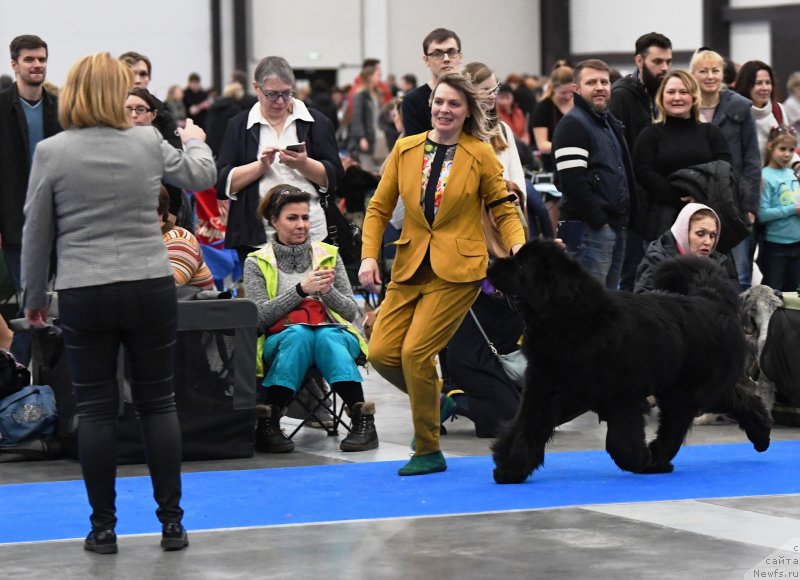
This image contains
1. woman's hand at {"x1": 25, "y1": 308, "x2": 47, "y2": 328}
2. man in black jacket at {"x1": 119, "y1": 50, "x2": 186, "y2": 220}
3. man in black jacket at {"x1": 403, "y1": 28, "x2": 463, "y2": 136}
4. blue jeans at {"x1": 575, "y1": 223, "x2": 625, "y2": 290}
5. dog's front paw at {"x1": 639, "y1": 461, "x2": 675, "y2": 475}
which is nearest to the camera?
woman's hand at {"x1": 25, "y1": 308, "x2": 47, "y2": 328}

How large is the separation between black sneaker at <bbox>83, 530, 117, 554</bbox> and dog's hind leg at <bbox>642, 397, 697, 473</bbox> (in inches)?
92.4

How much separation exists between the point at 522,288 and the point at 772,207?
12.7ft

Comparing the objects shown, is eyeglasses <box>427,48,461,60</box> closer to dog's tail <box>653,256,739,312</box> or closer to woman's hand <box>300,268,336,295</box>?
woman's hand <box>300,268,336,295</box>

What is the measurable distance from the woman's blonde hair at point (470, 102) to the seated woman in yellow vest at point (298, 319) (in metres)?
1.13

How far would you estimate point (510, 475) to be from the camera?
5852 millimetres

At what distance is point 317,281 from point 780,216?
3527 mm

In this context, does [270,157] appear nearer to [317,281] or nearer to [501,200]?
[317,281]

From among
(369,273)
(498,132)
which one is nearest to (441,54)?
(498,132)

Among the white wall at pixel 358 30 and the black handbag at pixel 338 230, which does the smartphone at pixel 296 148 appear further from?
the white wall at pixel 358 30

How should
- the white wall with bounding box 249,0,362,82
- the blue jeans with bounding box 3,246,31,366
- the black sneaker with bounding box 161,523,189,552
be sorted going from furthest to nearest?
the white wall with bounding box 249,0,362,82, the blue jeans with bounding box 3,246,31,366, the black sneaker with bounding box 161,523,189,552

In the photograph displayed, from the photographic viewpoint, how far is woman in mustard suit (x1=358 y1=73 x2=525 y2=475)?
596 cm

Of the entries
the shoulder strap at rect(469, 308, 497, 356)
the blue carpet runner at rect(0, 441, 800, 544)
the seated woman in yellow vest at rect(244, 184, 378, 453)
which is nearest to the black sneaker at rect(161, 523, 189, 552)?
the blue carpet runner at rect(0, 441, 800, 544)

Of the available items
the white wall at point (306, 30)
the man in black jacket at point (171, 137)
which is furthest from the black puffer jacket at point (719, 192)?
the white wall at point (306, 30)

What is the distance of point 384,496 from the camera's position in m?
5.69
